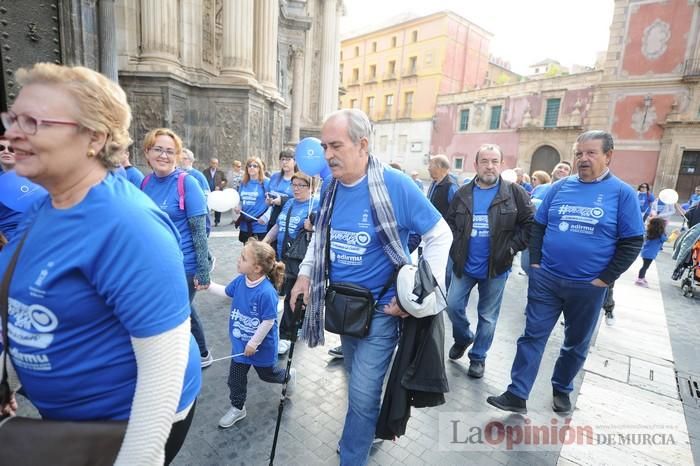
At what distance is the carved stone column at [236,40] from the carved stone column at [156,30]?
165cm

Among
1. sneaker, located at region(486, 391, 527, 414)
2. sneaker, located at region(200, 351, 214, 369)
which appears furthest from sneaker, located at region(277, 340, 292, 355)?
sneaker, located at region(486, 391, 527, 414)

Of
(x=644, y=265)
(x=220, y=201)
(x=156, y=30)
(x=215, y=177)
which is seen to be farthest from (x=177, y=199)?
(x=644, y=265)

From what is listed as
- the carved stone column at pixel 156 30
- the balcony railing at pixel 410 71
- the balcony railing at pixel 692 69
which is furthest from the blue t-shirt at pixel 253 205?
the balcony railing at pixel 410 71

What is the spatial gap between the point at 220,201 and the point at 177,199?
4.71 ft

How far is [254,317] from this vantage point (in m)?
2.90

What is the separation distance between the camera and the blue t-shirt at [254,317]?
113 inches

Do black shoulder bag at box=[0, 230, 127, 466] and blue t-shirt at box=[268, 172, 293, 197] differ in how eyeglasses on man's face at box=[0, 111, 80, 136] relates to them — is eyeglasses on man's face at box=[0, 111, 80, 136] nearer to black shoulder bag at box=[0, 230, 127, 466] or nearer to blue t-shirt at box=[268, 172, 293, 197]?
black shoulder bag at box=[0, 230, 127, 466]

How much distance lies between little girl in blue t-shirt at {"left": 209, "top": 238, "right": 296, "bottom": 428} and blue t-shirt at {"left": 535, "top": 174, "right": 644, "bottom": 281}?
237 centimetres

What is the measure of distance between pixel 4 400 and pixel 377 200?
73.1 inches

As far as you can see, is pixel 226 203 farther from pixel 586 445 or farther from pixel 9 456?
pixel 586 445

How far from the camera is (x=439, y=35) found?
3841 cm

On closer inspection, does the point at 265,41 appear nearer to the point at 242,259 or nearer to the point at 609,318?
the point at 242,259

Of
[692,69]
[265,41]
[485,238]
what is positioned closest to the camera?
[485,238]

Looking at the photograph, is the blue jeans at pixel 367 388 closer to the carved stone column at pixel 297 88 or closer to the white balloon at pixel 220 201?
the white balloon at pixel 220 201
